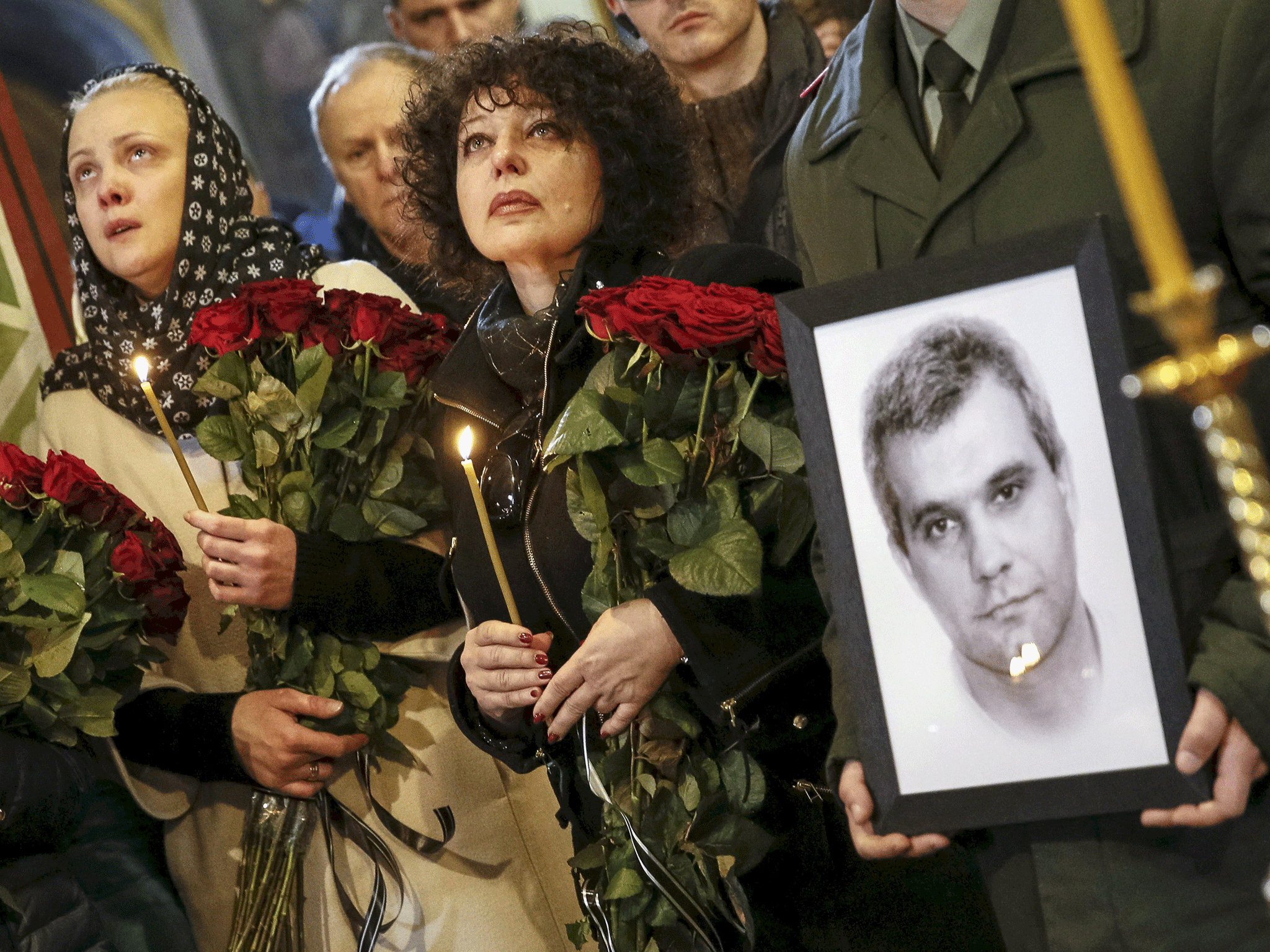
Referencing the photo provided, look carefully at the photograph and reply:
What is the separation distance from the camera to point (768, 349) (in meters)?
1.29

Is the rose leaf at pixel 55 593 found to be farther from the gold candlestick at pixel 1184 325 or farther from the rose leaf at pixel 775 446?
the gold candlestick at pixel 1184 325

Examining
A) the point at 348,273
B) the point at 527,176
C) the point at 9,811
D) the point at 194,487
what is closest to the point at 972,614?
the point at 527,176

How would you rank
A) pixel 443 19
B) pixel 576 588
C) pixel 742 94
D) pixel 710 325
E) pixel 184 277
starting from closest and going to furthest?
pixel 710 325, pixel 576 588, pixel 742 94, pixel 184 277, pixel 443 19

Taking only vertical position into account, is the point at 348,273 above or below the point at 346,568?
above

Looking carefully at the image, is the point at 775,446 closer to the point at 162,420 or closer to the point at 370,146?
the point at 162,420

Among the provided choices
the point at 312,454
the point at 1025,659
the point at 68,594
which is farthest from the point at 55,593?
the point at 1025,659

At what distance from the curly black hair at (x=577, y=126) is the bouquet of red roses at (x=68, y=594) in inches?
24.2

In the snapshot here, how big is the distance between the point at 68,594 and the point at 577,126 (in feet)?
3.02

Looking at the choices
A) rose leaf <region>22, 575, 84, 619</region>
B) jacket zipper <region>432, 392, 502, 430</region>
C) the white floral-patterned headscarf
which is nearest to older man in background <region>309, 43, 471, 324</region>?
the white floral-patterned headscarf

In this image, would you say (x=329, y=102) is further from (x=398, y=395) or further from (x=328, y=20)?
(x=398, y=395)

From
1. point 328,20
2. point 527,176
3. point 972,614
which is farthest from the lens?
point 328,20

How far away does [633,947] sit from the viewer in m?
1.39

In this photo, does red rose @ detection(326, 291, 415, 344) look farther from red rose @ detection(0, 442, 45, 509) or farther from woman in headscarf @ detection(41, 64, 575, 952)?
red rose @ detection(0, 442, 45, 509)

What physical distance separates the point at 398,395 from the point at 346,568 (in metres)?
0.25
